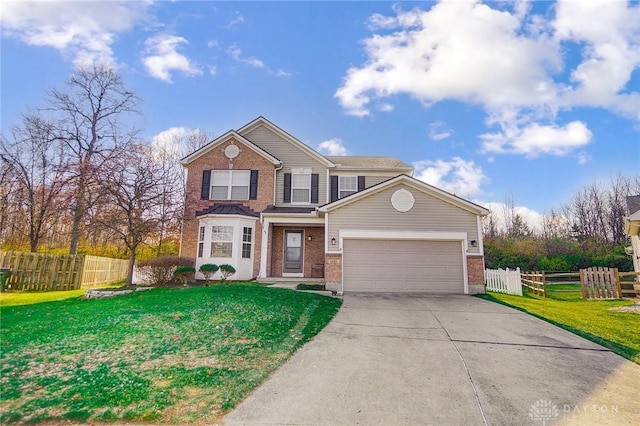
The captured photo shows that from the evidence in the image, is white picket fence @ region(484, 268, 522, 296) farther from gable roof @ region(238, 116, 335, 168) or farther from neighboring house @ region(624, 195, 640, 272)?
gable roof @ region(238, 116, 335, 168)

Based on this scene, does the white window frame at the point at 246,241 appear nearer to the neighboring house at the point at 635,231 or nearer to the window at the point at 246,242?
the window at the point at 246,242

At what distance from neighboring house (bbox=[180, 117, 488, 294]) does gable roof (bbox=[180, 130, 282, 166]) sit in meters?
0.05

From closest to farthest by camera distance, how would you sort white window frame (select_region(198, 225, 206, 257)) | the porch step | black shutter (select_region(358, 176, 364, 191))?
the porch step, white window frame (select_region(198, 225, 206, 257)), black shutter (select_region(358, 176, 364, 191))

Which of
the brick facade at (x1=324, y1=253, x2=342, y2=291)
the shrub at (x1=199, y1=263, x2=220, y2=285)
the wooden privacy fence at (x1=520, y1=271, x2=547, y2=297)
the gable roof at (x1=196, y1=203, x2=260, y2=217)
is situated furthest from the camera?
the wooden privacy fence at (x1=520, y1=271, x2=547, y2=297)

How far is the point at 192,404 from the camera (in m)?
3.66

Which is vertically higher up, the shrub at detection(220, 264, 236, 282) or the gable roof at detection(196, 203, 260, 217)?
the gable roof at detection(196, 203, 260, 217)

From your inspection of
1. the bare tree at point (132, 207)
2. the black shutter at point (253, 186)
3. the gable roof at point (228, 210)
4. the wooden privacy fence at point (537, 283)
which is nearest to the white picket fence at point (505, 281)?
the wooden privacy fence at point (537, 283)

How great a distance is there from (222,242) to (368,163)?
9625mm

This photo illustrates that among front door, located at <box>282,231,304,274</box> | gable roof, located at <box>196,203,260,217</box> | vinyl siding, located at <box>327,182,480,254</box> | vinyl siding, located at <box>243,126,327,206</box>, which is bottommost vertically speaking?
front door, located at <box>282,231,304,274</box>

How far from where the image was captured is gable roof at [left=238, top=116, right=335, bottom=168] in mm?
17062

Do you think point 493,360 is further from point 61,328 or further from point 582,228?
point 582,228

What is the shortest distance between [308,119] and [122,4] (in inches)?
460

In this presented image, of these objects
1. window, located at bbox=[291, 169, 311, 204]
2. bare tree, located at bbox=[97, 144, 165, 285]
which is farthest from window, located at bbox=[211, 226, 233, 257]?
window, located at bbox=[291, 169, 311, 204]

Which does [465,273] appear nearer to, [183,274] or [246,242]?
[246,242]
